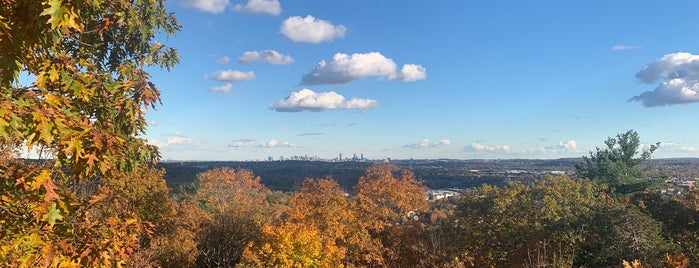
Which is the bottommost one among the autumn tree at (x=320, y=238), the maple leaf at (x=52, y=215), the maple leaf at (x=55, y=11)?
the autumn tree at (x=320, y=238)

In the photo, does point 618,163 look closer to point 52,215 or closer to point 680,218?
point 680,218

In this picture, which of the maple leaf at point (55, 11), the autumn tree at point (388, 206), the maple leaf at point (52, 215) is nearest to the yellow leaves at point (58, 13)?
the maple leaf at point (55, 11)

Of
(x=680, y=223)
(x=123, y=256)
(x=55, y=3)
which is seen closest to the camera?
(x=55, y=3)

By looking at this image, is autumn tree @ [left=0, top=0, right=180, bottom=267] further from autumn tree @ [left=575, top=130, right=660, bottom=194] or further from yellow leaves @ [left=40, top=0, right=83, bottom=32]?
autumn tree @ [left=575, top=130, right=660, bottom=194]

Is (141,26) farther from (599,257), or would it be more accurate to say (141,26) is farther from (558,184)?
(558,184)

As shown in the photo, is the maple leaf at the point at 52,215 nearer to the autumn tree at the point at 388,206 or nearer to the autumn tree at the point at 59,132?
the autumn tree at the point at 59,132

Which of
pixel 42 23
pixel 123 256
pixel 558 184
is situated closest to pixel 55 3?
pixel 42 23

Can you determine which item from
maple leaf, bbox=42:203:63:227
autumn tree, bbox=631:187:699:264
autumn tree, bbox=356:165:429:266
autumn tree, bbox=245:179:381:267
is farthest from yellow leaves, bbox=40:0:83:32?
autumn tree, bbox=631:187:699:264

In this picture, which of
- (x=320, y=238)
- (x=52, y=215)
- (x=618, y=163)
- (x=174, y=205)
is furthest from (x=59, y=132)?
(x=618, y=163)
